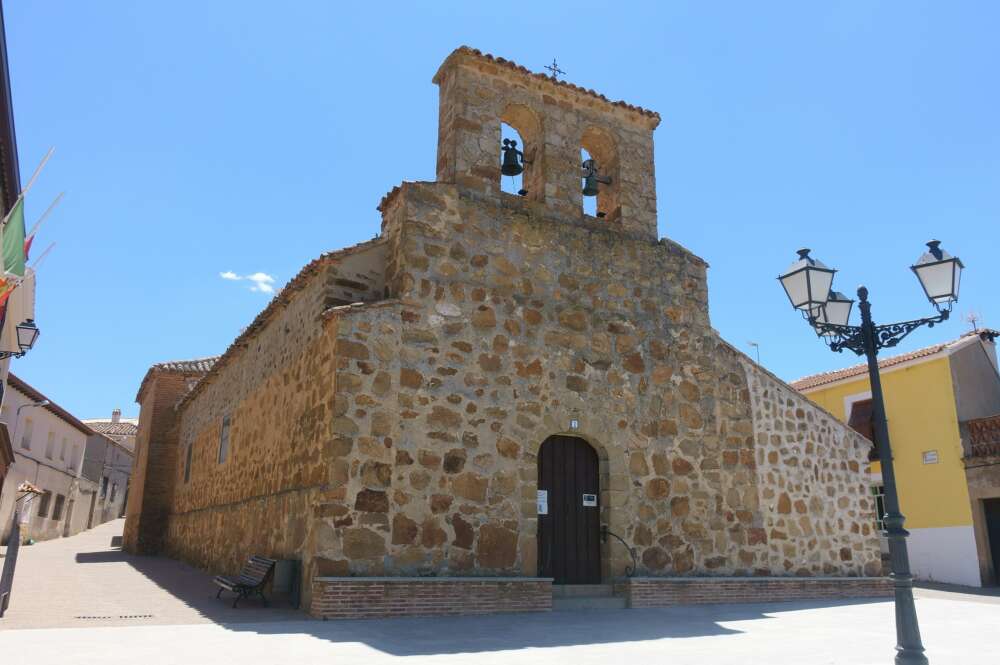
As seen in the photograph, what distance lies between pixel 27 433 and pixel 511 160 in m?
24.1

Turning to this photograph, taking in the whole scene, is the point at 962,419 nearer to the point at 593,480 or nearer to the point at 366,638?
the point at 593,480

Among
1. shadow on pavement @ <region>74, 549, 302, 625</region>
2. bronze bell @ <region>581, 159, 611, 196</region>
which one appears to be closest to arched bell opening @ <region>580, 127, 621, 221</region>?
bronze bell @ <region>581, 159, 611, 196</region>

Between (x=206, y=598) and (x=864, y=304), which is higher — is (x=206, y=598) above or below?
below

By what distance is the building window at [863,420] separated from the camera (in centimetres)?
2075

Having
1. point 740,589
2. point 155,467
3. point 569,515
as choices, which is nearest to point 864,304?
point 569,515

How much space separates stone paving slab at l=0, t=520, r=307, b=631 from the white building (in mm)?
11138

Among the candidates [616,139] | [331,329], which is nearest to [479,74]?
[616,139]

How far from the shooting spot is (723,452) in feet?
36.7

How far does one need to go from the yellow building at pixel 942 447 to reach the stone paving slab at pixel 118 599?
1637 cm

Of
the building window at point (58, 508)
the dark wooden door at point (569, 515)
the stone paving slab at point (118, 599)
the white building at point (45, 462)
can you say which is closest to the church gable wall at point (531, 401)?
the dark wooden door at point (569, 515)

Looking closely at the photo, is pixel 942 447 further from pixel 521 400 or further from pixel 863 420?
pixel 521 400

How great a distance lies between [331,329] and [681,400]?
520cm

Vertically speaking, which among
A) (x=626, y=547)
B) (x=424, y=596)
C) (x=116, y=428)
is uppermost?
(x=116, y=428)

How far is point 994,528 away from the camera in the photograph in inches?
715
